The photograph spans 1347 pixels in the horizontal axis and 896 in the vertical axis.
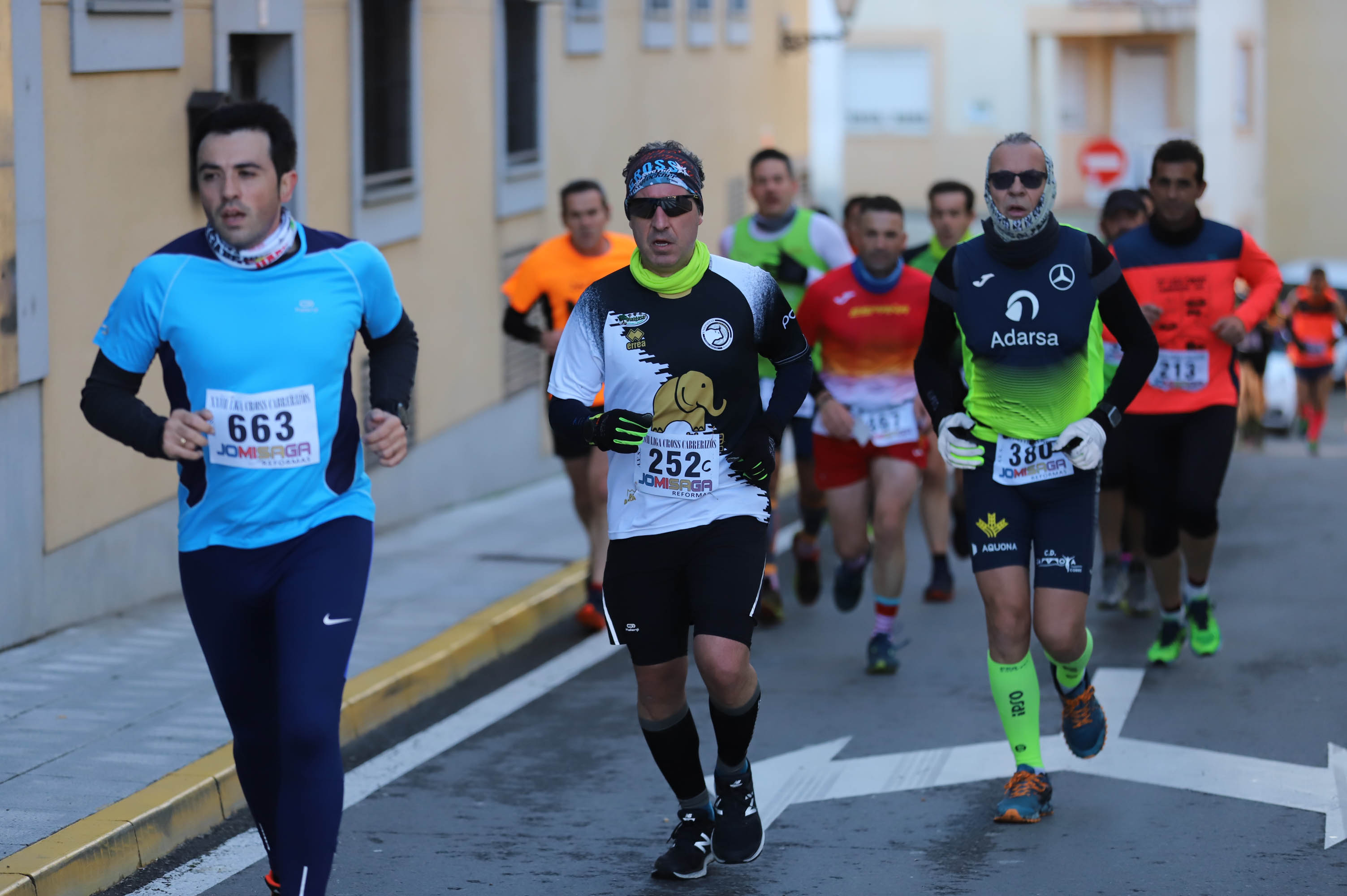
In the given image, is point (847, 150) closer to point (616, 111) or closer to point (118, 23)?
point (616, 111)

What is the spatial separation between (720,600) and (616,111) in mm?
13109

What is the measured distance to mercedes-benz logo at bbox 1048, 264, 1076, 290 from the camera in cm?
593

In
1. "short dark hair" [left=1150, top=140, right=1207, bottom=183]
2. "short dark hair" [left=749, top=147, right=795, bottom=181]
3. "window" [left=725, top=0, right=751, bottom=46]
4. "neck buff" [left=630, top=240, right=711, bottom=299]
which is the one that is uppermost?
"window" [left=725, top=0, right=751, bottom=46]

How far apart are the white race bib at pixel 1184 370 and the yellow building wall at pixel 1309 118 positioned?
3902cm

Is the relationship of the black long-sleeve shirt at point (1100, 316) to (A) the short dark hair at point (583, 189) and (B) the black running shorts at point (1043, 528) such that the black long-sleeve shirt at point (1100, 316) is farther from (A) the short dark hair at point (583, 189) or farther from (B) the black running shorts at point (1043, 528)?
(A) the short dark hair at point (583, 189)

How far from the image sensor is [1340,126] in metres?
45.0

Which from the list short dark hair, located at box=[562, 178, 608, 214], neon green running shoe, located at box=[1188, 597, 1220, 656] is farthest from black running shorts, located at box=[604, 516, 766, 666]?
short dark hair, located at box=[562, 178, 608, 214]

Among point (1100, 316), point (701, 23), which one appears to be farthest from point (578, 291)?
point (701, 23)

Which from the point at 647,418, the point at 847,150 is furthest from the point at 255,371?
the point at 847,150

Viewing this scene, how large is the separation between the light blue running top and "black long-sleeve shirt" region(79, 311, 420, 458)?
0.05 metres

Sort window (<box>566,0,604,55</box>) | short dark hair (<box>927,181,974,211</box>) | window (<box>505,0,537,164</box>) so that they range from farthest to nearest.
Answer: window (<box>566,0,604,55</box>) < window (<box>505,0,537,164</box>) < short dark hair (<box>927,181,974,211</box>)

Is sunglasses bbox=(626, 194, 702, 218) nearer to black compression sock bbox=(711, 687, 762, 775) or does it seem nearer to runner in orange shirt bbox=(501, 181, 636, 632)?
black compression sock bbox=(711, 687, 762, 775)

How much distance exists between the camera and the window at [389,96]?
12.5 meters

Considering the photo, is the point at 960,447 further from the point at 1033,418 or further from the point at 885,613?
the point at 885,613
